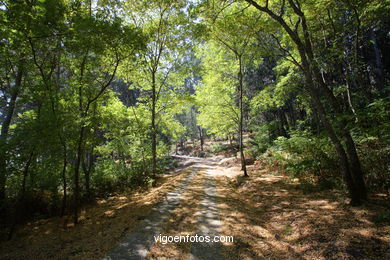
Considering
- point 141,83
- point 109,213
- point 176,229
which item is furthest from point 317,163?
point 141,83

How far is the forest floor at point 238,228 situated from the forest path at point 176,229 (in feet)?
0.08

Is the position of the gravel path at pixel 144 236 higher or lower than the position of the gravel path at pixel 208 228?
lower

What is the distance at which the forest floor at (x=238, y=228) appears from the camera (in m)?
3.56

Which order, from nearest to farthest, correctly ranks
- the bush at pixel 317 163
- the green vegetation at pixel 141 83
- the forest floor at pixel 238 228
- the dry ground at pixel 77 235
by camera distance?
the forest floor at pixel 238 228 → the dry ground at pixel 77 235 → the green vegetation at pixel 141 83 → the bush at pixel 317 163

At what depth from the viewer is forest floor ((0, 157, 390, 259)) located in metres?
3.56

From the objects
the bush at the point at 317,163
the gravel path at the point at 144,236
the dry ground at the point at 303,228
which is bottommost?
the gravel path at the point at 144,236

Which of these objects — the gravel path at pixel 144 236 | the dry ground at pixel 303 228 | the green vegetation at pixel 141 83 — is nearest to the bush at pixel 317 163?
the green vegetation at pixel 141 83

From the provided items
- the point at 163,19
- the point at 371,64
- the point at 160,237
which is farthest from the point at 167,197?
the point at 371,64

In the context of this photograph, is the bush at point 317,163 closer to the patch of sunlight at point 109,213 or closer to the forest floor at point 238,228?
the forest floor at point 238,228

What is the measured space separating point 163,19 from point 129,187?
1122 cm

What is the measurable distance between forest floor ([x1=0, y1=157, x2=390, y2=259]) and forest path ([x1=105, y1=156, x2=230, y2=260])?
0.02 m

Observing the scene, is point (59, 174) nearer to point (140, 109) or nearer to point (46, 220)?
point (46, 220)

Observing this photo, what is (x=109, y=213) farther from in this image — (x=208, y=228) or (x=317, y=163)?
(x=317, y=163)

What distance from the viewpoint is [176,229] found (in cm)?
512
